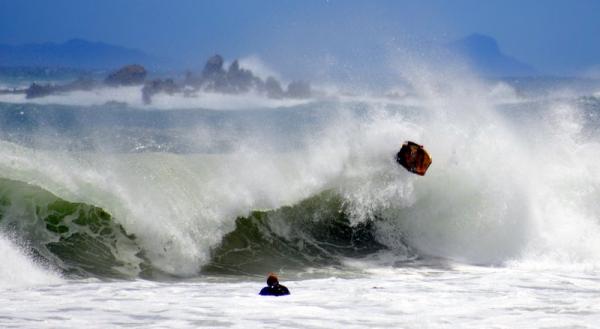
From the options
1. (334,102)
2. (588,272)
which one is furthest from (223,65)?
(588,272)

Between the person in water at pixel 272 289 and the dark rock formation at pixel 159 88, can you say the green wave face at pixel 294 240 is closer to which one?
the person in water at pixel 272 289

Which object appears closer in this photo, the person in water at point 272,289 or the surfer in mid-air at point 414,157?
the person in water at point 272,289

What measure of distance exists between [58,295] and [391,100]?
38091 mm

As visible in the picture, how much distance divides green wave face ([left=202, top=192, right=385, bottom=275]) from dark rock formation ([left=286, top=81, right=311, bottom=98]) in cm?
3274

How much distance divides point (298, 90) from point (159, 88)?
8270mm

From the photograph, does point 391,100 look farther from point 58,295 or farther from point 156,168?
point 58,295

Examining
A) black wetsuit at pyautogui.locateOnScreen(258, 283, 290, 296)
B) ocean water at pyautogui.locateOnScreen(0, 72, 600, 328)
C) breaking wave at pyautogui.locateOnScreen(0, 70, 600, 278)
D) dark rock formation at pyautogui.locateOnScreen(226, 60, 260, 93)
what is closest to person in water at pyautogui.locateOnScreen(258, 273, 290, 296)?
black wetsuit at pyautogui.locateOnScreen(258, 283, 290, 296)

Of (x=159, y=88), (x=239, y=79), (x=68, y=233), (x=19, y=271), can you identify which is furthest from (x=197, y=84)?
(x=19, y=271)

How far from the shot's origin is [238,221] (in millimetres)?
17156

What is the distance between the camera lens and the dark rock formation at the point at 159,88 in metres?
49.0

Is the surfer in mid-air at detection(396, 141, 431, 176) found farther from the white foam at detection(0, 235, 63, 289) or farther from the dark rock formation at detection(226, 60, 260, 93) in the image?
the dark rock formation at detection(226, 60, 260, 93)

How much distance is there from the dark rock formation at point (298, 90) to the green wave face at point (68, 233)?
34959 mm

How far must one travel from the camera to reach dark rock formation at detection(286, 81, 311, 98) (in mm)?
50938

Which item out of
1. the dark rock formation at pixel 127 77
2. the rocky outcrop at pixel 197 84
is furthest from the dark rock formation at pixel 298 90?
the dark rock formation at pixel 127 77
